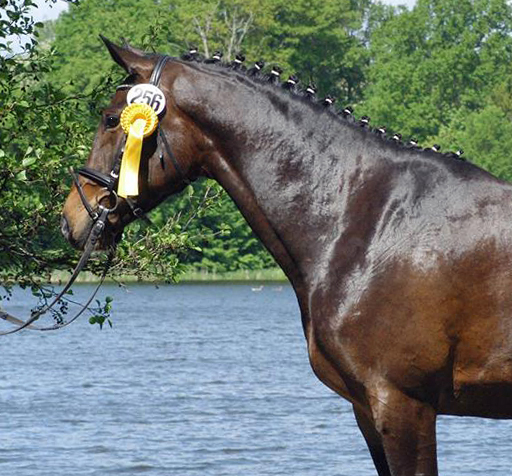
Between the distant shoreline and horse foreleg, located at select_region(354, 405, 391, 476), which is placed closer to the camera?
horse foreleg, located at select_region(354, 405, 391, 476)

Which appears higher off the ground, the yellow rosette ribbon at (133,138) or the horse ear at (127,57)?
the horse ear at (127,57)

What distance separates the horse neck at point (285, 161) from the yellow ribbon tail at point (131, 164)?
0.98 ft

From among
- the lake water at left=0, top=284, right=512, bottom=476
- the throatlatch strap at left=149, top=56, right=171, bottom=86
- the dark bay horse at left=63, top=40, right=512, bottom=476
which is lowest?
the lake water at left=0, top=284, right=512, bottom=476

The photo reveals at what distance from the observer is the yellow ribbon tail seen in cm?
689

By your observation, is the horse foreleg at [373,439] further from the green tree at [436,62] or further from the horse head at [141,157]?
the green tree at [436,62]

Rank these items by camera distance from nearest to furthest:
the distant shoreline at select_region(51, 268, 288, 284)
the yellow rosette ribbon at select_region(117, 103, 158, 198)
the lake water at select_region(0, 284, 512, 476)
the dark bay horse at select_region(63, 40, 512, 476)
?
1. the dark bay horse at select_region(63, 40, 512, 476)
2. the yellow rosette ribbon at select_region(117, 103, 158, 198)
3. the lake water at select_region(0, 284, 512, 476)
4. the distant shoreline at select_region(51, 268, 288, 284)

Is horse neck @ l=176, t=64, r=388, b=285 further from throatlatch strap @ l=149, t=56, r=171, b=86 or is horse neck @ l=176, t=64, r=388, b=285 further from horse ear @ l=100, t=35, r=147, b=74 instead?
horse ear @ l=100, t=35, r=147, b=74

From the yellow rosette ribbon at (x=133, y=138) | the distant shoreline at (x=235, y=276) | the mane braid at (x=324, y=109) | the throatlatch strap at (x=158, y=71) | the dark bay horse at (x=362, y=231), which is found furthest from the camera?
the distant shoreline at (x=235, y=276)

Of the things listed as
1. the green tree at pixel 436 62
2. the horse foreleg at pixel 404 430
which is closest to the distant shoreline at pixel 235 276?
the green tree at pixel 436 62

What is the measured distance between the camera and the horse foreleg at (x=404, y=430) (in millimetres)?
6691

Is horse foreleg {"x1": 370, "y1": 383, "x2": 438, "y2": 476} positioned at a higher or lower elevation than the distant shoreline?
higher

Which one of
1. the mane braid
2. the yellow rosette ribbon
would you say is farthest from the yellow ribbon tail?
the mane braid

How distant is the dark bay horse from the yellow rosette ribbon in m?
0.07

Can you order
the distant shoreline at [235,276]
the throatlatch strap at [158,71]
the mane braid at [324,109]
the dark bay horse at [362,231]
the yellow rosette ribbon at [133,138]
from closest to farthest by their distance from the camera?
1. the dark bay horse at [362,231]
2. the yellow rosette ribbon at [133,138]
3. the throatlatch strap at [158,71]
4. the mane braid at [324,109]
5. the distant shoreline at [235,276]
